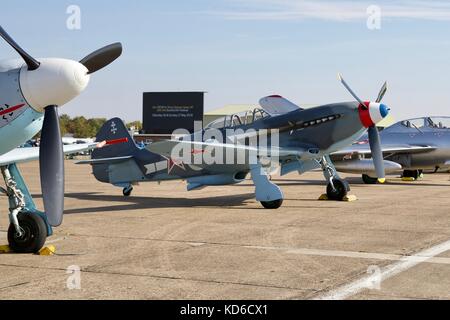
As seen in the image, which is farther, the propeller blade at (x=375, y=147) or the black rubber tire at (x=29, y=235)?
the propeller blade at (x=375, y=147)

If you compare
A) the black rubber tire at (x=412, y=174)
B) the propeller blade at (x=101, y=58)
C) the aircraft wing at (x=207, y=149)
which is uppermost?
the propeller blade at (x=101, y=58)

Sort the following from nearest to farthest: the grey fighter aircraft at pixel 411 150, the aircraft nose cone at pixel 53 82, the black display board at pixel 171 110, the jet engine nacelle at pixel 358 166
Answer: the aircraft nose cone at pixel 53 82, the jet engine nacelle at pixel 358 166, the grey fighter aircraft at pixel 411 150, the black display board at pixel 171 110

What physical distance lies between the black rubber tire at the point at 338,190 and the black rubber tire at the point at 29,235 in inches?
365

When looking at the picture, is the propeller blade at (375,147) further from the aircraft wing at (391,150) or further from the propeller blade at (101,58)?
the propeller blade at (101,58)

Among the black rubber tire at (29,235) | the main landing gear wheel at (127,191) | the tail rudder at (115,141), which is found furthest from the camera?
the main landing gear wheel at (127,191)

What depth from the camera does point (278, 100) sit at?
18719mm

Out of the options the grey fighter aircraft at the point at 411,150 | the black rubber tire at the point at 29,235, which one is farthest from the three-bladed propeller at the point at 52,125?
the grey fighter aircraft at the point at 411,150

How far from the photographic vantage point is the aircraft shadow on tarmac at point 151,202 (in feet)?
46.8

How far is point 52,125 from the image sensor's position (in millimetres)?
7348

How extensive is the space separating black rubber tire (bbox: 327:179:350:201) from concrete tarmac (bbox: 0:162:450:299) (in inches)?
43.7

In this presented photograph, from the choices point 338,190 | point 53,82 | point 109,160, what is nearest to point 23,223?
point 53,82
